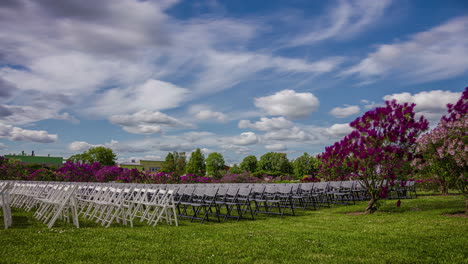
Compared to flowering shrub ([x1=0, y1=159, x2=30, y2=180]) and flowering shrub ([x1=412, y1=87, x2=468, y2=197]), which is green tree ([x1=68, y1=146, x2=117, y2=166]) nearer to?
flowering shrub ([x1=0, y1=159, x2=30, y2=180])

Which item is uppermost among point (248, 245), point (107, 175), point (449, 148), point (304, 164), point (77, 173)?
point (304, 164)

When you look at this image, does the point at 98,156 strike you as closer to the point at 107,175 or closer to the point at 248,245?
the point at 107,175

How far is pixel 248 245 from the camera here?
17.5ft

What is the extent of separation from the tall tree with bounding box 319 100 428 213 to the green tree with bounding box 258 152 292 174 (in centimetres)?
6659

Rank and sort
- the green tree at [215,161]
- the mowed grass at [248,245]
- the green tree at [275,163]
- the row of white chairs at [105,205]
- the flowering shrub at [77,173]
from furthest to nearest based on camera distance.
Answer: the green tree at [215,161], the green tree at [275,163], the flowering shrub at [77,173], the row of white chairs at [105,205], the mowed grass at [248,245]

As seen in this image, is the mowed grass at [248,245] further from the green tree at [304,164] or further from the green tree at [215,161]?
the green tree at [215,161]

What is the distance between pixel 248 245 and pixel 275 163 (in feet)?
240

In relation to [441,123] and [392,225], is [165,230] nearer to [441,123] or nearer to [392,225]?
[392,225]

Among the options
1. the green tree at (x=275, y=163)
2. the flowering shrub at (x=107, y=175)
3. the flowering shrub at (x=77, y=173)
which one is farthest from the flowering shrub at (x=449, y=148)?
the green tree at (x=275, y=163)

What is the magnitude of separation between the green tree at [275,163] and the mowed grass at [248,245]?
7017 centimetres

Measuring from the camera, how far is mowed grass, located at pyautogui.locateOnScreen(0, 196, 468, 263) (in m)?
4.51

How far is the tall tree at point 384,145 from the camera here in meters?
9.82

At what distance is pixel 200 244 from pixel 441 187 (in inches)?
620

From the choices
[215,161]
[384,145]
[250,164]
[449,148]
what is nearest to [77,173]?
[384,145]
